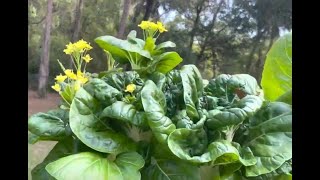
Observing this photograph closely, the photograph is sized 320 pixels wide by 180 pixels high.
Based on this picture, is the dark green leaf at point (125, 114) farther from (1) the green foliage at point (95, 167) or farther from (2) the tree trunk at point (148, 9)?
(2) the tree trunk at point (148, 9)

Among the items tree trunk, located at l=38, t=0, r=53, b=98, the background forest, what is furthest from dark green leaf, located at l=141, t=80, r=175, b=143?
the background forest

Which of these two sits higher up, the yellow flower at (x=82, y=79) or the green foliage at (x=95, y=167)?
the yellow flower at (x=82, y=79)

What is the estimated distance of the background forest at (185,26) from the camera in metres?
1.27

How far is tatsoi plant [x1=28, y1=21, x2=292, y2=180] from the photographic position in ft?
1.64

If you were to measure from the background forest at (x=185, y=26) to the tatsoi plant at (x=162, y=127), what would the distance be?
0.63 meters

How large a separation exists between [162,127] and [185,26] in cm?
99

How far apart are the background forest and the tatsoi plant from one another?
24.7 inches

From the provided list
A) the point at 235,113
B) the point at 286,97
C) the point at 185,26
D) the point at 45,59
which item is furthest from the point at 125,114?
the point at 185,26

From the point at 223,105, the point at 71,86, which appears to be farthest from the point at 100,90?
the point at 223,105

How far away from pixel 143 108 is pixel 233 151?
133 millimetres

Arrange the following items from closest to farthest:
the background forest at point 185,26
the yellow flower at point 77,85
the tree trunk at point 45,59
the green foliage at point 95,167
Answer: the green foliage at point 95,167
the yellow flower at point 77,85
the tree trunk at point 45,59
the background forest at point 185,26

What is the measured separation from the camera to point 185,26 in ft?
4.70

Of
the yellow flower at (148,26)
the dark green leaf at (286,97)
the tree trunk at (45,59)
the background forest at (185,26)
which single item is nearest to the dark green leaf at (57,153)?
the yellow flower at (148,26)
